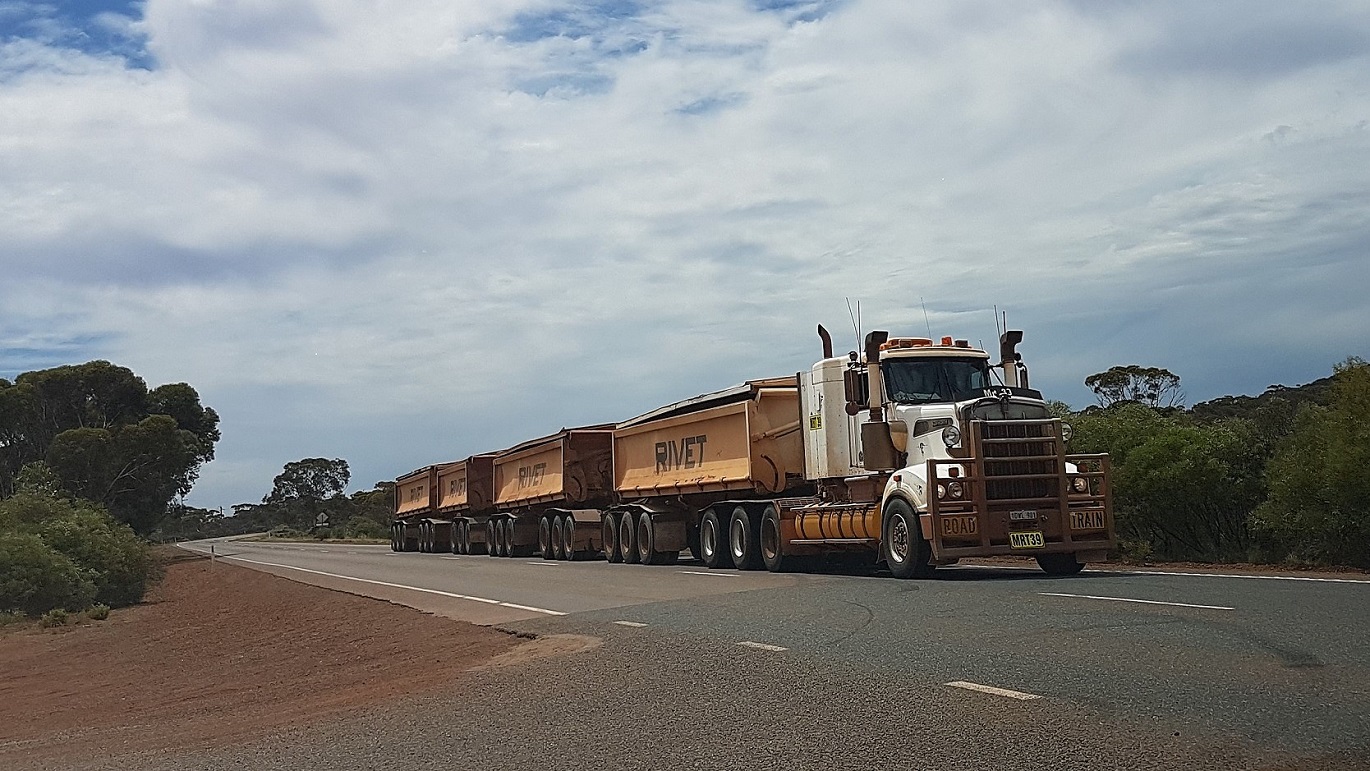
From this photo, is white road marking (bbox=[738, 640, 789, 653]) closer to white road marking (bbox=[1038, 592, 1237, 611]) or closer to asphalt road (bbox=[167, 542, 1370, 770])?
asphalt road (bbox=[167, 542, 1370, 770])

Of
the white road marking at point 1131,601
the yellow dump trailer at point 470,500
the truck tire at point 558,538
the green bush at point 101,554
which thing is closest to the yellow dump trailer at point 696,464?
the truck tire at point 558,538

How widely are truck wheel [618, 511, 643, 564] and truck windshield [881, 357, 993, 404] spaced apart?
10.2 meters

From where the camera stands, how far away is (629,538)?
2772cm

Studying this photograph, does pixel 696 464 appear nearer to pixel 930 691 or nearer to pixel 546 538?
pixel 546 538

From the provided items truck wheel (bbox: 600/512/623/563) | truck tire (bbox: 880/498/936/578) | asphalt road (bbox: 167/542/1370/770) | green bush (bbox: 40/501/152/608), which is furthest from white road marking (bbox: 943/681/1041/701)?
green bush (bbox: 40/501/152/608)

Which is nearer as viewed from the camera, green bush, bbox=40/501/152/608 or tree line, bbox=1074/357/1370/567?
tree line, bbox=1074/357/1370/567

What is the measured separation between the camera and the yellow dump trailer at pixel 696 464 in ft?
73.7

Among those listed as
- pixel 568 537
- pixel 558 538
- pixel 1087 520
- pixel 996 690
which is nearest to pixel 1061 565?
pixel 1087 520

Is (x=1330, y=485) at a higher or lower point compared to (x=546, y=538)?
higher

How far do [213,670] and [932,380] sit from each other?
10648 millimetres

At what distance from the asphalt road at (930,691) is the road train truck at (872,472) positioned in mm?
2967

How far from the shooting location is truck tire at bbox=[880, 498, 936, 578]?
55.2 feet

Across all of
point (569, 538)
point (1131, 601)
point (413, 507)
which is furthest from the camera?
point (413, 507)

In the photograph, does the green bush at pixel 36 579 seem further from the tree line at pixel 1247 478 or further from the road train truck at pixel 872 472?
the tree line at pixel 1247 478
